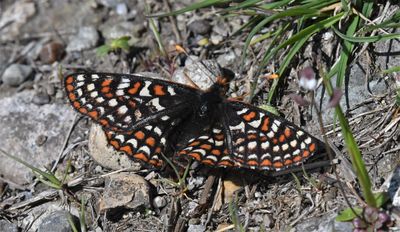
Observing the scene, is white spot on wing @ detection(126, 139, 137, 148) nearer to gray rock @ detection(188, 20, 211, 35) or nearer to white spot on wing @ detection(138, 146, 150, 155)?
white spot on wing @ detection(138, 146, 150, 155)

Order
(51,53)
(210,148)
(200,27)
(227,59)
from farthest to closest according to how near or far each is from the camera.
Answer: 1. (51,53)
2. (200,27)
3. (227,59)
4. (210,148)

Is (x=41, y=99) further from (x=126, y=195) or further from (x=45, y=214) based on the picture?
(x=126, y=195)

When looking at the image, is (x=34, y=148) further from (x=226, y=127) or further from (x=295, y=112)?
(x=295, y=112)

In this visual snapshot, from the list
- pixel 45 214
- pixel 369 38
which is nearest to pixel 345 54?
pixel 369 38

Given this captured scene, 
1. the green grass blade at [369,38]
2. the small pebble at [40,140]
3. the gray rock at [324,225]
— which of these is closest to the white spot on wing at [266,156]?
the gray rock at [324,225]

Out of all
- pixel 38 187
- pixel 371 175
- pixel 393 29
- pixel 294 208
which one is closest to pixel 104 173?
pixel 38 187

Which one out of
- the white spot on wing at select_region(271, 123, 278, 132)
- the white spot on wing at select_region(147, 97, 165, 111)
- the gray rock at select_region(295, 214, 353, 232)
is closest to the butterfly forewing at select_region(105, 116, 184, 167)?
the white spot on wing at select_region(147, 97, 165, 111)
